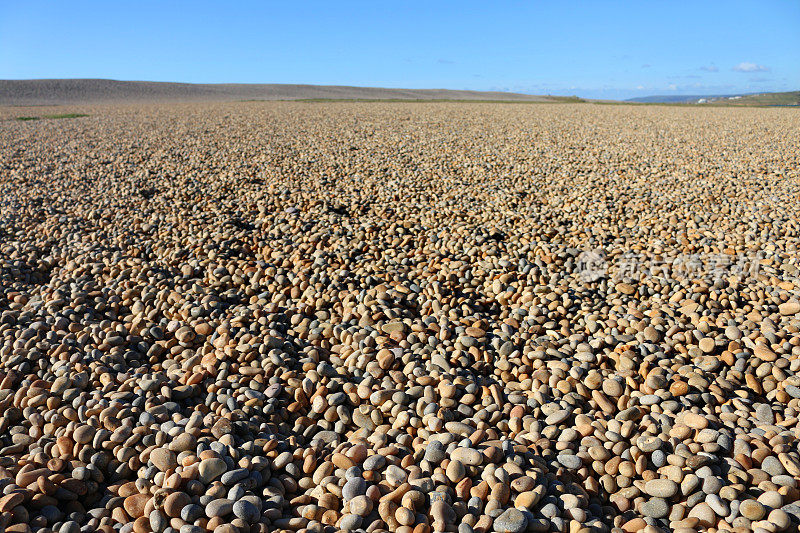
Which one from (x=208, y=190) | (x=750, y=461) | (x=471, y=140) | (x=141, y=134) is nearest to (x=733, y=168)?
(x=471, y=140)

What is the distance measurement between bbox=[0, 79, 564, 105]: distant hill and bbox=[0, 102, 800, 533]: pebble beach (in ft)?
131

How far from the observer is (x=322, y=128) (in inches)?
607

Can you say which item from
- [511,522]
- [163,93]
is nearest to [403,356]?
[511,522]

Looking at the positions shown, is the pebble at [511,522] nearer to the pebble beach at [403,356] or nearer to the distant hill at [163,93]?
the pebble beach at [403,356]

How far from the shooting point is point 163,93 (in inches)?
2157

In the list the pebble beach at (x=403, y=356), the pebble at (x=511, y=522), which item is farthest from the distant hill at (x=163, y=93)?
the pebble at (x=511, y=522)

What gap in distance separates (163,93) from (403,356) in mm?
62123

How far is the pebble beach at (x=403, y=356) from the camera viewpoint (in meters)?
2.40

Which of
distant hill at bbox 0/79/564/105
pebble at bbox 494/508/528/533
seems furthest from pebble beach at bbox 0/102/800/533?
distant hill at bbox 0/79/564/105

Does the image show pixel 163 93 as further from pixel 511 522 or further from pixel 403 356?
pixel 511 522

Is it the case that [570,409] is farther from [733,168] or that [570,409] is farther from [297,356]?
[733,168]

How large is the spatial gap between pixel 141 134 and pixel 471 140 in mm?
10041

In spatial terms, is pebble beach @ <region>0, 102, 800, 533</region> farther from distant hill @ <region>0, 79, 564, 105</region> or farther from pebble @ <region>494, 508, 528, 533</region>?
distant hill @ <region>0, 79, 564, 105</region>

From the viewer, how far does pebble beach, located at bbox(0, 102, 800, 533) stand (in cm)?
240
